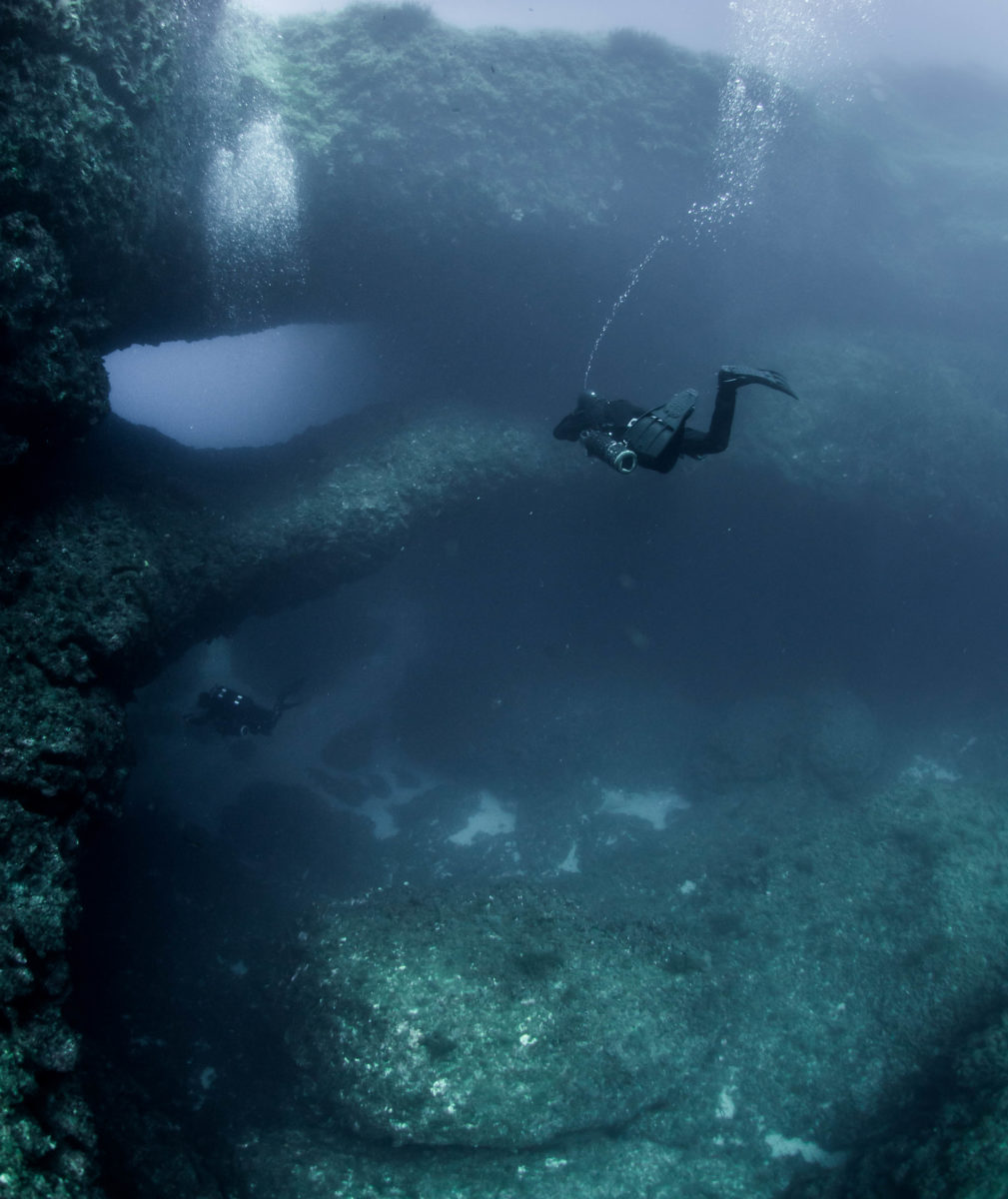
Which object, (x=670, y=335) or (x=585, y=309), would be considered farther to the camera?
(x=670, y=335)

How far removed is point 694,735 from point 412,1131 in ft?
31.1

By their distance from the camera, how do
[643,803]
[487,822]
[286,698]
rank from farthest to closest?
[286,698], [643,803], [487,822]

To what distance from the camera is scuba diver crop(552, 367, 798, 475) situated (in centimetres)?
575

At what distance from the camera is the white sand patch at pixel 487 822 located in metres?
11.8

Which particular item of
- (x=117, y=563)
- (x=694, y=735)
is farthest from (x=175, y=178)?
(x=694, y=735)

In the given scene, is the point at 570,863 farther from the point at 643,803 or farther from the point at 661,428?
the point at 661,428

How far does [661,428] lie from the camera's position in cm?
572

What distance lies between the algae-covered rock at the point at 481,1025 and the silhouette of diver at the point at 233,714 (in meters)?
6.68

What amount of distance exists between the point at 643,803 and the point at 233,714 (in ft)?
26.8

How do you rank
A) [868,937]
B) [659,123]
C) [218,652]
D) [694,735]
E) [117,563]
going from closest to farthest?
[117,563], [868,937], [659,123], [694,735], [218,652]

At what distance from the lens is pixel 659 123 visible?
12414 mm

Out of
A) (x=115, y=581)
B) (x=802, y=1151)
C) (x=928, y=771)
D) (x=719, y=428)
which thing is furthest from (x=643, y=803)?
(x=115, y=581)

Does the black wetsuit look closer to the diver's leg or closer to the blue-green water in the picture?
the blue-green water

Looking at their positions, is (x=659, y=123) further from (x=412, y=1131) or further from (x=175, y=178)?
(x=412, y=1131)
